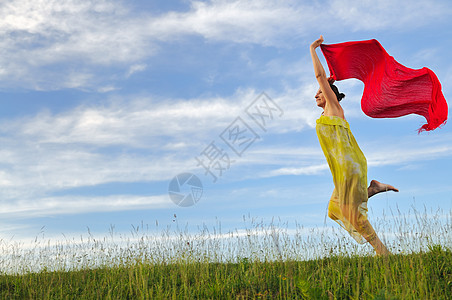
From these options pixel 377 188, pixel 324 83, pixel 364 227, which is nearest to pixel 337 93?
pixel 324 83

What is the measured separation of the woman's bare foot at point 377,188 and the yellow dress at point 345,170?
0.44 meters

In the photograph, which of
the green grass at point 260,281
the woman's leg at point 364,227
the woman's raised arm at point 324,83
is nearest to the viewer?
the green grass at point 260,281

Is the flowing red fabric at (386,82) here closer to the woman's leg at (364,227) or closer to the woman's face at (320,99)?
the woman's face at (320,99)

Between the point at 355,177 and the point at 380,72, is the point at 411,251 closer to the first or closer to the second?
the point at 355,177

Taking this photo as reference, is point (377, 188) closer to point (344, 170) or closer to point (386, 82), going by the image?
point (344, 170)

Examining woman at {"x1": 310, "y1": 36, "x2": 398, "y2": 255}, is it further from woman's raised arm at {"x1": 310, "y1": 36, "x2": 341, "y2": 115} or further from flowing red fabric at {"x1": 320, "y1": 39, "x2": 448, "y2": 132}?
flowing red fabric at {"x1": 320, "y1": 39, "x2": 448, "y2": 132}

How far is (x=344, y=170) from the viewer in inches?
262

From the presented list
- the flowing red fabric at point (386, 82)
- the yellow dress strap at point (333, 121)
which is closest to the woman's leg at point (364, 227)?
the yellow dress strap at point (333, 121)

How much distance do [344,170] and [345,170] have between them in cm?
2

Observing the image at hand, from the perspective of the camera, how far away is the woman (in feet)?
21.8

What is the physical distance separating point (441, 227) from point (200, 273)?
15.4 feet

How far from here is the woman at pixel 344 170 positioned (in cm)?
666

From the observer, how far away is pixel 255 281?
18.7 feet

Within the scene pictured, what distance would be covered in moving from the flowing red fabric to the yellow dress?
1.45 metres
